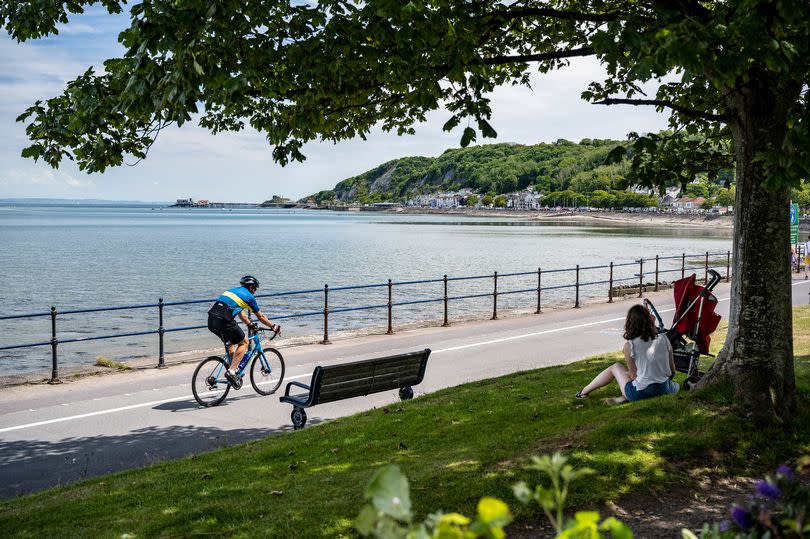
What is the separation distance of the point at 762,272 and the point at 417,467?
3394 mm

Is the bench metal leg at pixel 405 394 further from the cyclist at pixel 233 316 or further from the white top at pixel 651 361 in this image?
the white top at pixel 651 361

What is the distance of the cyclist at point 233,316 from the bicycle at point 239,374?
9cm

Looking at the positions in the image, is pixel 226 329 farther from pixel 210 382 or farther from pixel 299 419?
pixel 299 419

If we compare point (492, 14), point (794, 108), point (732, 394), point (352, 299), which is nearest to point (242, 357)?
point (492, 14)

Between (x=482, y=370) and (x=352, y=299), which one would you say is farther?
(x=352, y=299)

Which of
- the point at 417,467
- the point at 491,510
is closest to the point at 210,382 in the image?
the point at 417,467

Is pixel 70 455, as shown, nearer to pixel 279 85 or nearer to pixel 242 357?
pixel 242 357

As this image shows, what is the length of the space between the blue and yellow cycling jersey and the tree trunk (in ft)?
22.1

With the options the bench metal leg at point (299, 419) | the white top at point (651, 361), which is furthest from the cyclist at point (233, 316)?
the white top at point (651, 361)

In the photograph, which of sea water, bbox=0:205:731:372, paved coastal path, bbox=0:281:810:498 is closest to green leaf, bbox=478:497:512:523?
paved coastal path, bbox=0:281:810:498

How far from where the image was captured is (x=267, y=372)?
38.2 ft

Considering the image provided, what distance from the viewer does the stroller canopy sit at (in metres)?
9.09

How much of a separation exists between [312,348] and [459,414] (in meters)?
7.62

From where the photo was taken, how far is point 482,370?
43.0 ft
